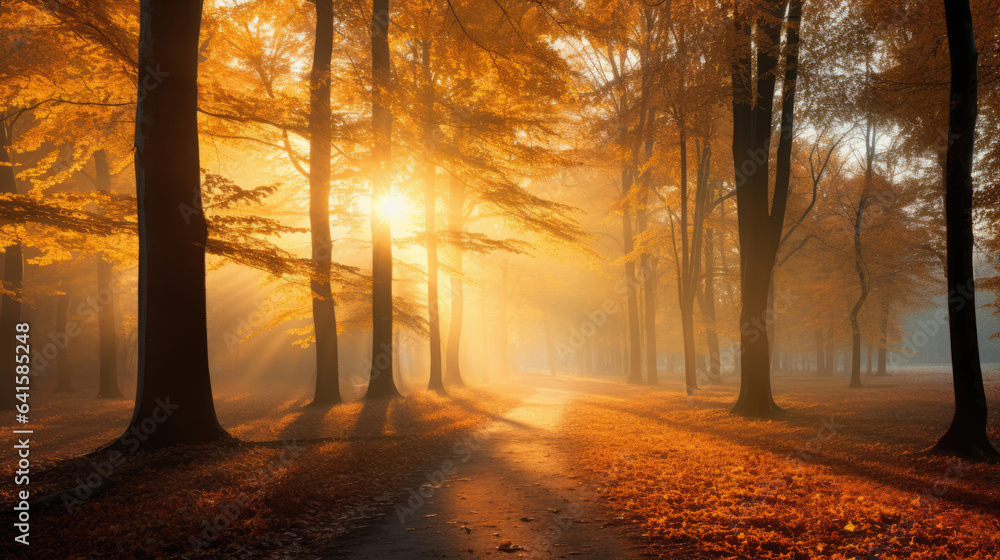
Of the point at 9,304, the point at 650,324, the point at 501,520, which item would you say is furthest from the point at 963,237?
the point at 9,304

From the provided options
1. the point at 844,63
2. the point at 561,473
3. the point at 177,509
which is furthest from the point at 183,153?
the point at 844,63

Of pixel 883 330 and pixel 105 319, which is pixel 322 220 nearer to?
pixel 105 319

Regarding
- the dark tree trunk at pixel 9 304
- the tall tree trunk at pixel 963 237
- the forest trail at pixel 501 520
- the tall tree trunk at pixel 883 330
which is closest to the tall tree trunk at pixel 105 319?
the dark tree trunk at pixel 9 304

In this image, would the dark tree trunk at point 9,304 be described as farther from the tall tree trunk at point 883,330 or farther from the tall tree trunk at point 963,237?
the tall tree trunk at point 883,330

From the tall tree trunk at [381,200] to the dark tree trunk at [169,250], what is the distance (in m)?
5.98

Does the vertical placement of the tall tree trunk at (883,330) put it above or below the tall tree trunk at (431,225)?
below

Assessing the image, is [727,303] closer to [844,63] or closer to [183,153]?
[844,63]

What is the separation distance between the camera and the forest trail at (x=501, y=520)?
434cm

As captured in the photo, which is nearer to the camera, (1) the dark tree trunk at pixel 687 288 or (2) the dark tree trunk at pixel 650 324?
(1) the dark tree trunk at pixel 687 288

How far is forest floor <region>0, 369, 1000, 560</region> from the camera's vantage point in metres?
4.22

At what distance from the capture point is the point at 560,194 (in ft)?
108

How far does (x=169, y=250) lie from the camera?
707 cm

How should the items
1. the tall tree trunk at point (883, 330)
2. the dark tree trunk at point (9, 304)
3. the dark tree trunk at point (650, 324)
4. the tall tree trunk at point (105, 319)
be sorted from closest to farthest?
the dark tree trunk at point (9, 304)
the tall tree trunk at point (105, 319)
the dark tree trunk at point (650, 324)
the tall tree trunk at point (883, 330)

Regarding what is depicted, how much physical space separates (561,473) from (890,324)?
35.9 metres
